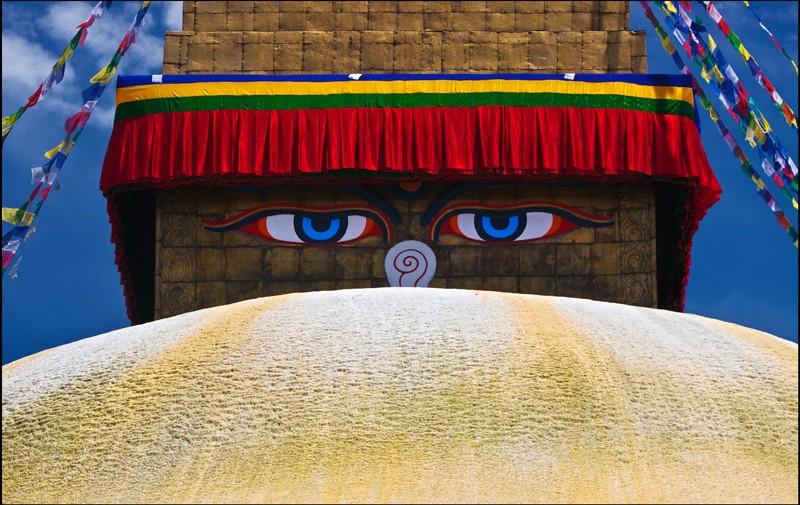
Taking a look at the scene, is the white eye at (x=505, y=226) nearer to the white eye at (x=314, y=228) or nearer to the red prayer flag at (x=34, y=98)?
the white eye at (x=314, y=228)

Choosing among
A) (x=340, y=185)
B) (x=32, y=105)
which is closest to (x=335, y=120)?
(x=340, y=185)

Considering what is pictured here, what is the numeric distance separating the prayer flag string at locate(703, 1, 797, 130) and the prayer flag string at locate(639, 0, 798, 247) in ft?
2.12

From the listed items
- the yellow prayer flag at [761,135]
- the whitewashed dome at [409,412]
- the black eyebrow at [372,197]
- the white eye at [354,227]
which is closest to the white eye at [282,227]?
the black eyebrow at [372,197]

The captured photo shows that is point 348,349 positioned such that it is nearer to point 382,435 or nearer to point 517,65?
point 382,435

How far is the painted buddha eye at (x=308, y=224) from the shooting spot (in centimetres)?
1066

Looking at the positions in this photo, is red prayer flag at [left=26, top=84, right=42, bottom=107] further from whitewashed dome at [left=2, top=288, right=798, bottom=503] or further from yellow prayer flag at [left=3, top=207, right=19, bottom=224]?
whitewashed dome at [left=2, top=288, right=798, bottom=503]

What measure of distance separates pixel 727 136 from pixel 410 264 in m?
2.97

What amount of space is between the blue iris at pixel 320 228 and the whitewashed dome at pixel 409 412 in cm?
415

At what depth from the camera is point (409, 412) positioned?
17.6ft

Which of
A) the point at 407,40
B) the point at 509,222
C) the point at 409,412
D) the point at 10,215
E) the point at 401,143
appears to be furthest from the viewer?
the point at 407,40

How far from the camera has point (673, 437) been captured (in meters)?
5.27

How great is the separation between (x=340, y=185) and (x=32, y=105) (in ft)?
8.82

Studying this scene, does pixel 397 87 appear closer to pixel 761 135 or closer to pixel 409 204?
pixel 409 204

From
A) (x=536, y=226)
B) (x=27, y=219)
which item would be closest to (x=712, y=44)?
(x=536, y=226)
